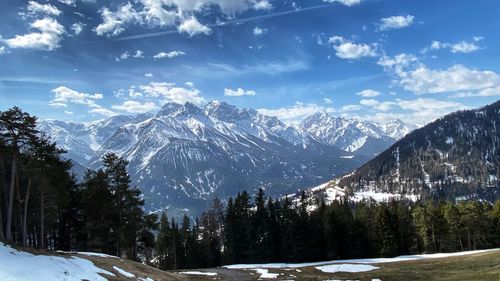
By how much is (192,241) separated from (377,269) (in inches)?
2375

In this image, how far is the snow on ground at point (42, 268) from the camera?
102ft

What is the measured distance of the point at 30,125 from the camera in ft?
147

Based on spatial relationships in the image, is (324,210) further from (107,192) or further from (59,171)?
(59,171)

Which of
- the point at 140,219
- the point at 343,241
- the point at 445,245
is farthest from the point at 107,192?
the point at 445,245

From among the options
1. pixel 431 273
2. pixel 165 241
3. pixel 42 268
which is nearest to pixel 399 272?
pixel 431 273

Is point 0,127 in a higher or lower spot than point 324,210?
higher

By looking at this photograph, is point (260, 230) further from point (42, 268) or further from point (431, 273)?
point (42, 268)

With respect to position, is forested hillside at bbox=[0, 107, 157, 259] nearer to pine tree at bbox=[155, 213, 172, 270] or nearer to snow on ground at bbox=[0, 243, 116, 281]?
snow on ground at bbox=[0, 243, 116, 281]

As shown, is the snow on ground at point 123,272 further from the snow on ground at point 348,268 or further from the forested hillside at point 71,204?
A: the snow on ground at point 348,268

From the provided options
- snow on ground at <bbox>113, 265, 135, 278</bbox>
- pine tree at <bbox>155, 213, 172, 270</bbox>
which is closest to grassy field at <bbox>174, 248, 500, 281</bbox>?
snow on ground at <bbox>113, 265, 135, 278</bbox>

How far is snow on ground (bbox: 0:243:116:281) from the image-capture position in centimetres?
3111

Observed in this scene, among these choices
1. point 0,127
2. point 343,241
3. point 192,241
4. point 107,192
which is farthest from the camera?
point 192,241

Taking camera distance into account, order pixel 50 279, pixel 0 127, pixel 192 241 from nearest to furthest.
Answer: pixel 50 279
pixel 0 127
pixel 192 241

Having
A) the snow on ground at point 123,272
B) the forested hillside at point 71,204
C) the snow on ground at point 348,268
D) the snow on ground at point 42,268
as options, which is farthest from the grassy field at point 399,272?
the forested hillside at point 71,204
